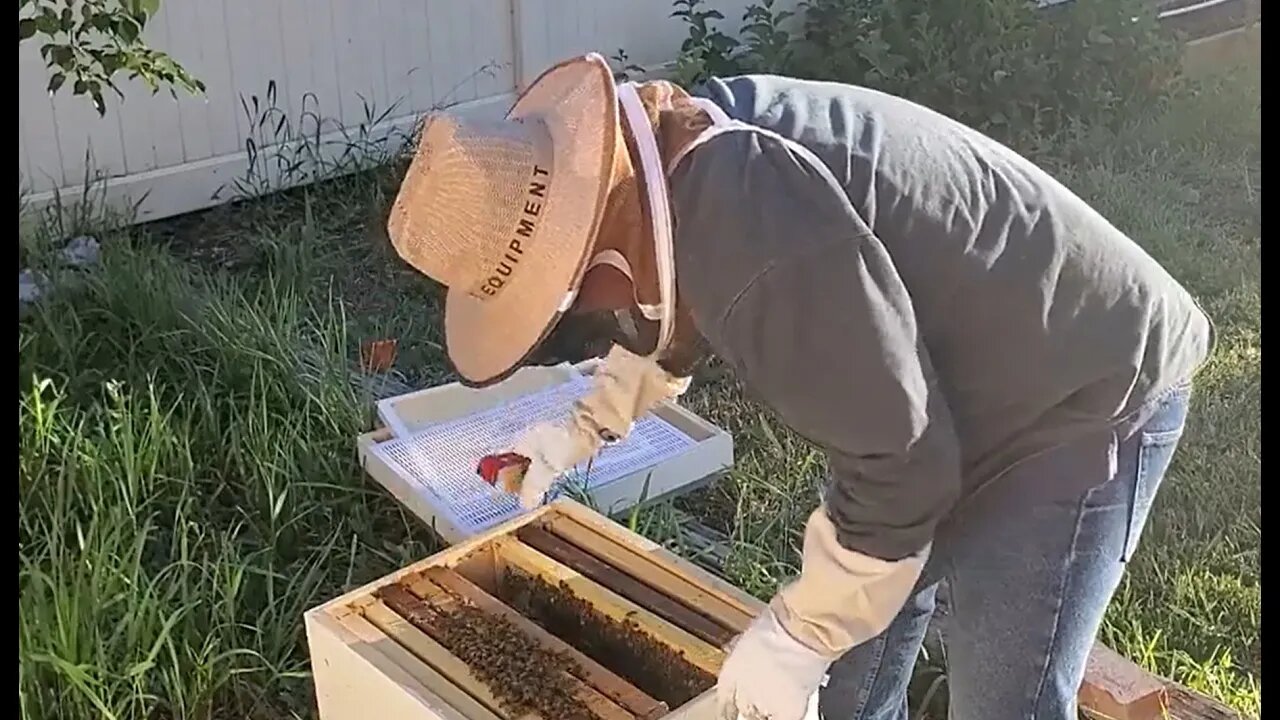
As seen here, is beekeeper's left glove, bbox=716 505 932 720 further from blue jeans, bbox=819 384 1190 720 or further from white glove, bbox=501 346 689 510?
white glove, bbox=501 346 689 510

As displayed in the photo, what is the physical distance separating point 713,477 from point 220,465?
112cm

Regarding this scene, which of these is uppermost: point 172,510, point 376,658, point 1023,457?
point 1023,457

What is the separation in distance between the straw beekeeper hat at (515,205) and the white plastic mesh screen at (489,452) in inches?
45.6

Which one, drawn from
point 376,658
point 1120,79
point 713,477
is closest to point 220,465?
point 713,477

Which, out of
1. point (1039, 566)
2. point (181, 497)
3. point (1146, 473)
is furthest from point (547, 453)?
point (181, 497)

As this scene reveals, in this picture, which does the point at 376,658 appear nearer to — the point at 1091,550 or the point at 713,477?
the point at 1091,550

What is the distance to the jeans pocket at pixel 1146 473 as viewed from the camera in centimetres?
171

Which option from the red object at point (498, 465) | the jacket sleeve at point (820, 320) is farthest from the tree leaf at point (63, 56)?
the jacket sleeve at point (820, 320)

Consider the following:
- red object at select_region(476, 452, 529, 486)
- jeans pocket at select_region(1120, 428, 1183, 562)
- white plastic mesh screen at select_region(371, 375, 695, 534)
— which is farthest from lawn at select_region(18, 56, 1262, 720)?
red object at select_region(476, 452, 529, 486)

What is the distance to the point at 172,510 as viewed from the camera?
9.90ft

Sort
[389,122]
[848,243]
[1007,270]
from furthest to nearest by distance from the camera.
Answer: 1. [389,122]
2. [1007,270]
3. [848,243]

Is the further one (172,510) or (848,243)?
(172,510)

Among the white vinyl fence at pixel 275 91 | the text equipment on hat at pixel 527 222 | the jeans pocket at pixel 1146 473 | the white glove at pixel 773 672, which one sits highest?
the text equipment on hat at pixel 527 222

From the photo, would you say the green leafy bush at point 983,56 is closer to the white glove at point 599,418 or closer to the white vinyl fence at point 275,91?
the white vinyl fence at point 275,91
